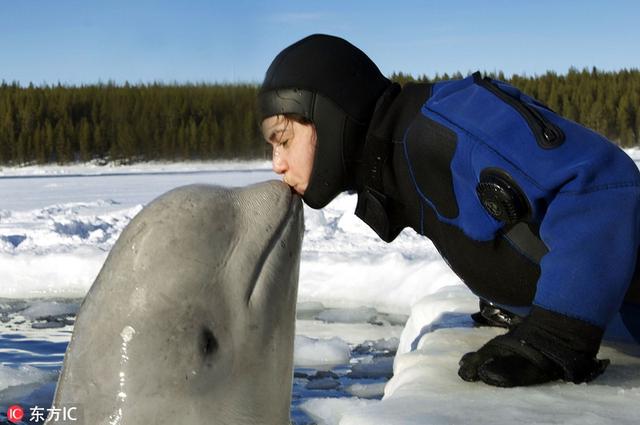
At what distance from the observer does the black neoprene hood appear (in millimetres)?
2631

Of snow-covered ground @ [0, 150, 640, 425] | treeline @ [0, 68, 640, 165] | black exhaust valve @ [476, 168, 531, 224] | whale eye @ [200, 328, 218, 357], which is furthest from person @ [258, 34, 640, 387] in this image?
treeline @ [0, 68, 640, 165]

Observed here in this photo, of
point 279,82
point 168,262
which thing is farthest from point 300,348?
point 168,262

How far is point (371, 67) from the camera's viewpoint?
274 cm

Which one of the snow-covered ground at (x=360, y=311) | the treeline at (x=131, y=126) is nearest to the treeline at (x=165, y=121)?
the treeline at (x=131, y=126)

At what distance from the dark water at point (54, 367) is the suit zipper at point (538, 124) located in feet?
6.06

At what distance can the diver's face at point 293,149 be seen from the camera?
8.75ft

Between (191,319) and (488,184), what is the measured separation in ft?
2.70

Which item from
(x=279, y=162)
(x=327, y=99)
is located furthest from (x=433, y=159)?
(x=279, y=162)

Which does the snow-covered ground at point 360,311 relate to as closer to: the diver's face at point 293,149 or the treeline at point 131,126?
the diver's face at point 293,149

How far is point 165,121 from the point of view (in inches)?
1020

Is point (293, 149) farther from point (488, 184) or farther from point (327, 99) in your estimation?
point (488, 184)

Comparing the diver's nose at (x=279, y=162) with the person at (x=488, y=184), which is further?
the diver's nose at (x=279, y=162)

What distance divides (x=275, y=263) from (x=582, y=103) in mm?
24524

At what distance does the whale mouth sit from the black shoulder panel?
0.38m
